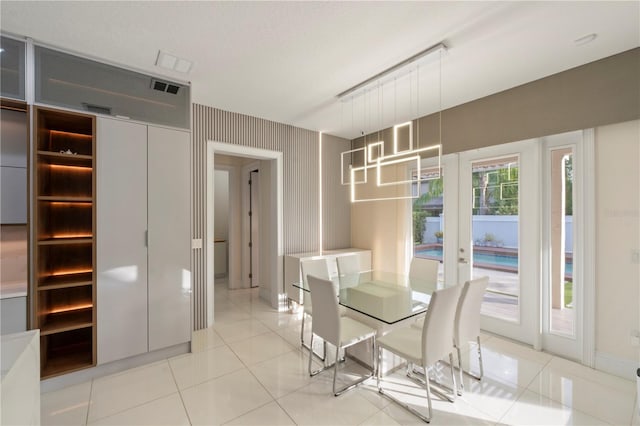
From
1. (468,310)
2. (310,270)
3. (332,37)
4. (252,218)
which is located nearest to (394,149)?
(332,37)

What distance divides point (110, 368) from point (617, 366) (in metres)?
4.68

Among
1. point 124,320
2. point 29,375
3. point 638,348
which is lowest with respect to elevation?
point 638,348

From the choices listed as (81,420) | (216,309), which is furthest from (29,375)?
(216,309)

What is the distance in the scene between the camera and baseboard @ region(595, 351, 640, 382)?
7.78 ft

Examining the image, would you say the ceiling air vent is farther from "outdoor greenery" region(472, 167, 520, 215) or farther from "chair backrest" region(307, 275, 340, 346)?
"outdoor greenery" region(472, 167, 520, 215)

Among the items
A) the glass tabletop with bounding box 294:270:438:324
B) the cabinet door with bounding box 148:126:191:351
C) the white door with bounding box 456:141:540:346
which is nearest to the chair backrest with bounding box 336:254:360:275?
the glass tabletop with bounding box 294:270:438:324

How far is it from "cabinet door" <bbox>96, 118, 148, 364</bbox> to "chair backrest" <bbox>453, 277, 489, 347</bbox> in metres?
2.92

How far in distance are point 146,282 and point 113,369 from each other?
2.74 ft

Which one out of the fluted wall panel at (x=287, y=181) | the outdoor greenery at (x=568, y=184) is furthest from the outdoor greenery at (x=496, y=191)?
the fluted wall panel at (x=287, y=181)

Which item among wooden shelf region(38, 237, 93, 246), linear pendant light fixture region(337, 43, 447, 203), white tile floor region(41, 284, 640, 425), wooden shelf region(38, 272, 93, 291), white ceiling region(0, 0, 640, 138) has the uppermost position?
white ceiling region(0, 0, 640, 138)

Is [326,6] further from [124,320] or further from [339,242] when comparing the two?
[339,242]

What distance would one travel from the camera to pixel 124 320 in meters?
2.57

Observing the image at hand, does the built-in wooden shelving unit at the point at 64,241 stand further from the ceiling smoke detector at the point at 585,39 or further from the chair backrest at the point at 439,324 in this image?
the ceiling smoke detector at the point at 585,39

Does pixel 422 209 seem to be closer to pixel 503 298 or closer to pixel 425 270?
pixel 425 270
